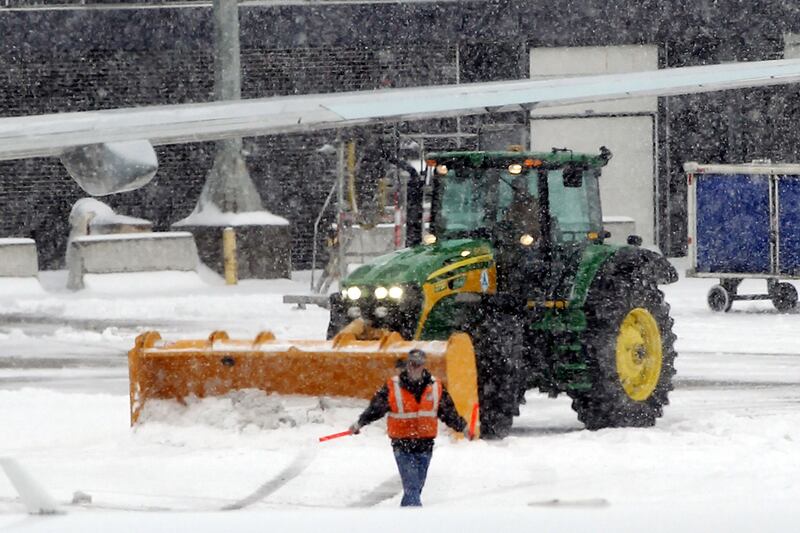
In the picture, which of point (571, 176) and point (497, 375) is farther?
point (571, 176)

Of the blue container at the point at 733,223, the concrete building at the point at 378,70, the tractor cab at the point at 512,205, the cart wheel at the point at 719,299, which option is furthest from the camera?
the concrete building at the point at 378,70

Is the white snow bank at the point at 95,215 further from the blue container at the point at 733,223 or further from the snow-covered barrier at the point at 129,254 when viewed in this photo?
the blue container at the point at 733,223

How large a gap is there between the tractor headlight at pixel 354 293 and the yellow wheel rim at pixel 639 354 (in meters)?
2.10

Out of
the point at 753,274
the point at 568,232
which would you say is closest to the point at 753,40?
the point at 753,274

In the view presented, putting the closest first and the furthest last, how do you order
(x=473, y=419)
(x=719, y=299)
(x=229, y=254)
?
(x=473, y=419) < (x=719, y=299) < (x=229, y=254)

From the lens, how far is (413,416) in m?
9.12

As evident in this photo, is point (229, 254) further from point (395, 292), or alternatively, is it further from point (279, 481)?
point (279, 481)

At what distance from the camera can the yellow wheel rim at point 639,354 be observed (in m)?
13.2

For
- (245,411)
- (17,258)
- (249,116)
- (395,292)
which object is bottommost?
(245,411)

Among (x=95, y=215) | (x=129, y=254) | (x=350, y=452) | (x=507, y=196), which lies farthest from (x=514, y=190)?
(x=95, y=215)

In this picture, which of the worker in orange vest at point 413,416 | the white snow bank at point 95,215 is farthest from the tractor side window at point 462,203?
the white snow bank at point 95,215

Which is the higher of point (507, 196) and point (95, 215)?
point (507, 196)

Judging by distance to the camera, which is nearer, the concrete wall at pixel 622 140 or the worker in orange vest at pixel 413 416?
the worker in orange vest at pixel 413 416

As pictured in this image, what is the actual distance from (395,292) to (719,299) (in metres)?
13.4
